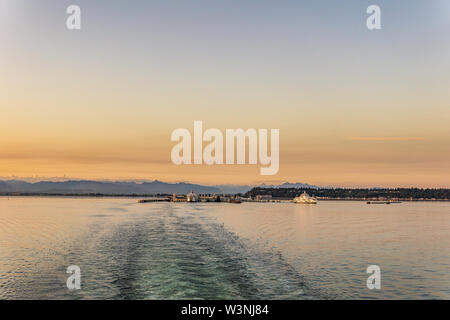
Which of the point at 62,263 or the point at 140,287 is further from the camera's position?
the point at 62,263

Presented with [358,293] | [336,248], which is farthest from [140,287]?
[336,248]

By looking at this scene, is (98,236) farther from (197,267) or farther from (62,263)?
(197,267)

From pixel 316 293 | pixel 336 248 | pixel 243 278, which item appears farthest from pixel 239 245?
pixel 316 293

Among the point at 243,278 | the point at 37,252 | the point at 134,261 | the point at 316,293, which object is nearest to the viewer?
the point at 316,293

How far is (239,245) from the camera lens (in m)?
Answer: 44.1

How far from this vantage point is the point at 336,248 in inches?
1686

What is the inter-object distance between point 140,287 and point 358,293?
1363 centimetres

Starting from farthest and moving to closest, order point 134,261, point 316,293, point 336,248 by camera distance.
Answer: point 336,248
point 134,261
point 316,293
